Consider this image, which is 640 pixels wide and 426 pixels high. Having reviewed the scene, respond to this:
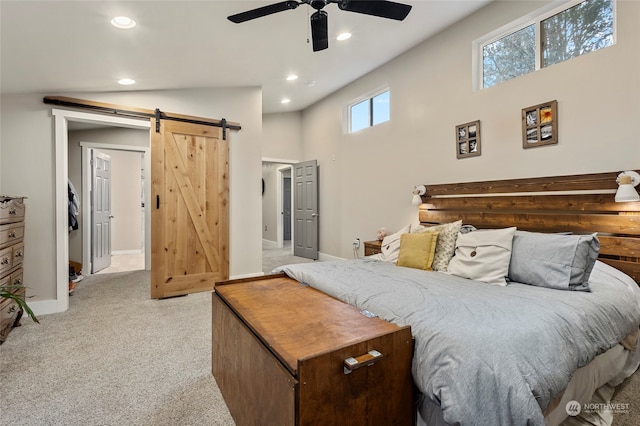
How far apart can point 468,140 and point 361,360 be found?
315 centimetres

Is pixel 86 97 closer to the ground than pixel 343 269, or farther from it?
farther from it

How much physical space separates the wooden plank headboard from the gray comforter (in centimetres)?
Answer: 33

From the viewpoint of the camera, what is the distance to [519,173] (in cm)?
301

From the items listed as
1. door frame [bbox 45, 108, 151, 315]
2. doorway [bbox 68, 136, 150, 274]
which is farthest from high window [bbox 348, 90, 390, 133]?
door frame [bbox 45, 108, 151, 315]

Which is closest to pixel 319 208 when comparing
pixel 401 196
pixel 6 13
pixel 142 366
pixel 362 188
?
pixel 362 188

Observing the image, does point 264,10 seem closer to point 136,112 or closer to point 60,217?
point 136,112

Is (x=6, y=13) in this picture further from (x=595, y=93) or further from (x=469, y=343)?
(x=595, y=93)

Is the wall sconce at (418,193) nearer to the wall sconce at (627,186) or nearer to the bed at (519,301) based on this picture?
the bed at (519,301)

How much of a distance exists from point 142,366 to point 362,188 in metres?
3.79

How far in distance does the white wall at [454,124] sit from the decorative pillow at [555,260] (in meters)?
1.01

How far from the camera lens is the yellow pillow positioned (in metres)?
2.49

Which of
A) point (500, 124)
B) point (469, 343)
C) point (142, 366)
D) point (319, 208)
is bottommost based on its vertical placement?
point (142, 366)

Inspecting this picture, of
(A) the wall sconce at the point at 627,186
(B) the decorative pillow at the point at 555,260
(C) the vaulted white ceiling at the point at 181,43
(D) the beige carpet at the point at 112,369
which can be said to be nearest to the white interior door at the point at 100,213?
(D) the beige carpet at the point at 112,369

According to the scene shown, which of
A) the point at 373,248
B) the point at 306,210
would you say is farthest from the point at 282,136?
the point at 373,248
